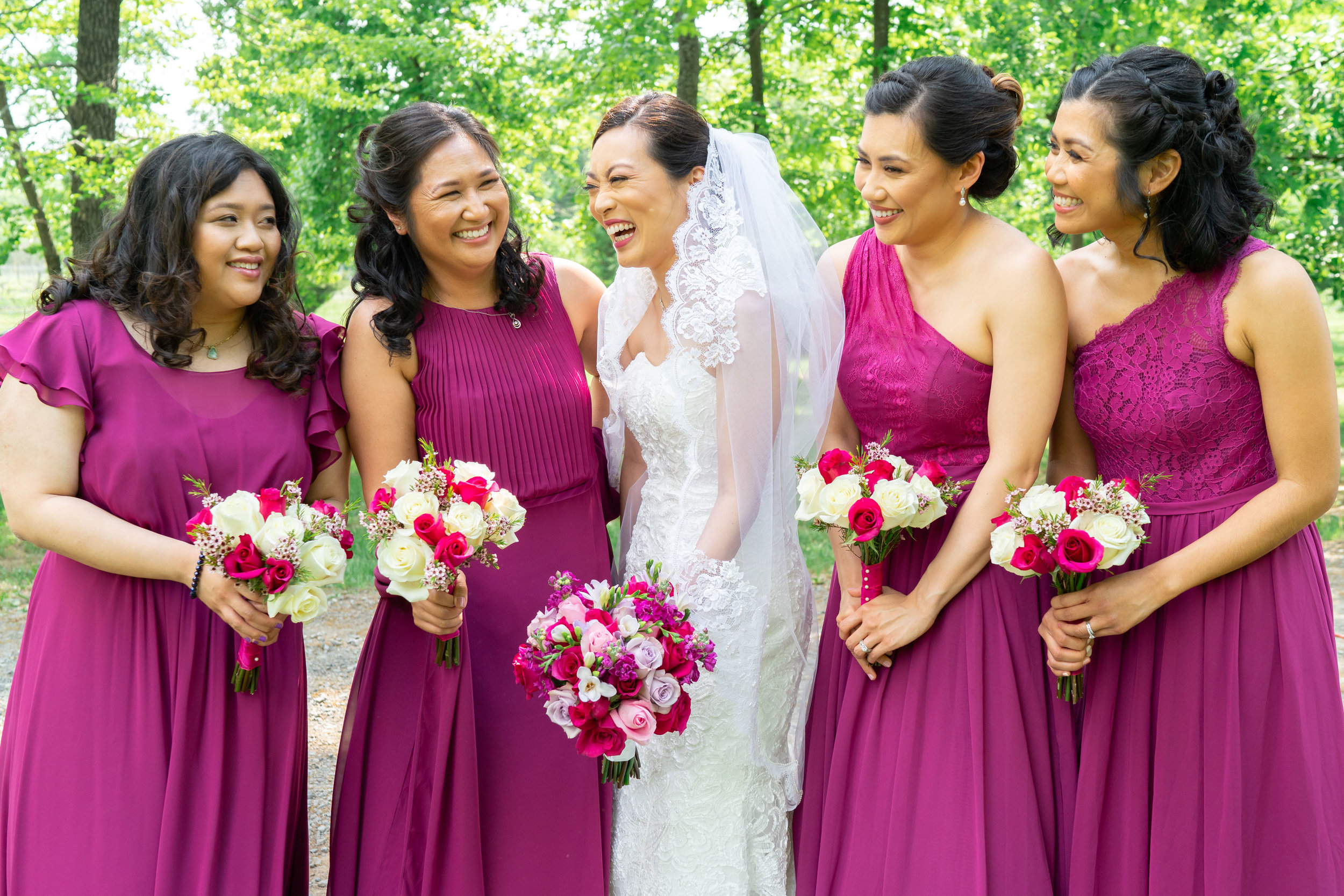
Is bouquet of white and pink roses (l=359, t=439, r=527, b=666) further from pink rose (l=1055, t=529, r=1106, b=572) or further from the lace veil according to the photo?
pink rose (l=1055, t=529, r=1106, b=572)

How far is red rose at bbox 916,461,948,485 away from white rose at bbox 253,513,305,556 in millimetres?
1774

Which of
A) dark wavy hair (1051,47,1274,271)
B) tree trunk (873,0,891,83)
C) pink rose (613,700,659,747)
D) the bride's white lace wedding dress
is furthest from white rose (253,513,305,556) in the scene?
tree trunk (873,0,891,83)

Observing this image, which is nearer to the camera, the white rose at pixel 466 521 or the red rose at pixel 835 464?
the white rose at pixel 466 521

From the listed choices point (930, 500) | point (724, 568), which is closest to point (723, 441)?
point (724, 568)

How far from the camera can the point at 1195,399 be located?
3.12 meters

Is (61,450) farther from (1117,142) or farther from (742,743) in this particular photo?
(1117,142)

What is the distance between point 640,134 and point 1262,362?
2.01 meters

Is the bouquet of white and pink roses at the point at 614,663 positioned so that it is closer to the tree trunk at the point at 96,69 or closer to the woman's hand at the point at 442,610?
the woman's hand at the point at 442,610

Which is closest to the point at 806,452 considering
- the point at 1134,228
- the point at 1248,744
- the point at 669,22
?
the point at 1134,228

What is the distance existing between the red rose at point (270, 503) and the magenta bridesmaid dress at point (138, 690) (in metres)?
0.35

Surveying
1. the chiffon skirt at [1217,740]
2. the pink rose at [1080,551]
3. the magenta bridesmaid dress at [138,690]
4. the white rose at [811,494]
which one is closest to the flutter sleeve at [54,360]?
the magenta bridesmaid dress at [138,690]

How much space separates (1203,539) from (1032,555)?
601 millimetres

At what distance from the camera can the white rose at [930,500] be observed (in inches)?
122

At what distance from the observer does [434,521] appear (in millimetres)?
2984
